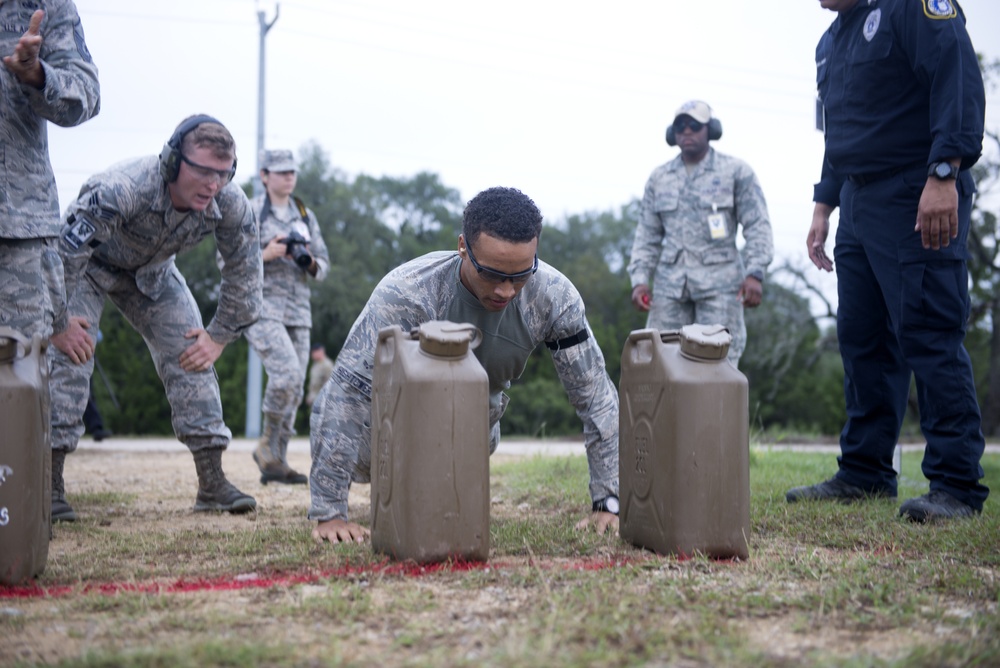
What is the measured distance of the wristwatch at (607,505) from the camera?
3676 millimetres

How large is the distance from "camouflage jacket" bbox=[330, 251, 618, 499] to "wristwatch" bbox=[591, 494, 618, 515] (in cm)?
2

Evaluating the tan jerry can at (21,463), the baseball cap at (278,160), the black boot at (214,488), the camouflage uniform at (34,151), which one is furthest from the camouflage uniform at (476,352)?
the baseball cap at (278,160)

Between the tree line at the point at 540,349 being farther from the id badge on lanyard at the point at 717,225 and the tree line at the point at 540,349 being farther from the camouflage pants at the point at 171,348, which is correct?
the camouflage pants at the point at 171,348

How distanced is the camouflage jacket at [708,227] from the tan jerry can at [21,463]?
442 cm

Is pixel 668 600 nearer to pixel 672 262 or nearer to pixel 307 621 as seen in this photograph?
pixel 307 621

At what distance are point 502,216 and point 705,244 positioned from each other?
3554 millimetres

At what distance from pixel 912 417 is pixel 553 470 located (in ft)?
88.7

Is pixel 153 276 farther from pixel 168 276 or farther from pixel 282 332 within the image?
pixel 282 332

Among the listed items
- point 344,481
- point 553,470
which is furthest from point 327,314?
point 344,481

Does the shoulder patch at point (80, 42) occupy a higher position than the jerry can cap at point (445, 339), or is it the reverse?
the shoulder patch at point (80, 42)

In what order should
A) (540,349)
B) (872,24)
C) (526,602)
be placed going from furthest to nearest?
1. (540,349)
2. (872,24)
3. (526,602)

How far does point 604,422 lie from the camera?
3623 millimetres

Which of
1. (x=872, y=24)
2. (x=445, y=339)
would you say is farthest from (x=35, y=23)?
(x=872, y=24)

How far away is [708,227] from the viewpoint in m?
6.50
